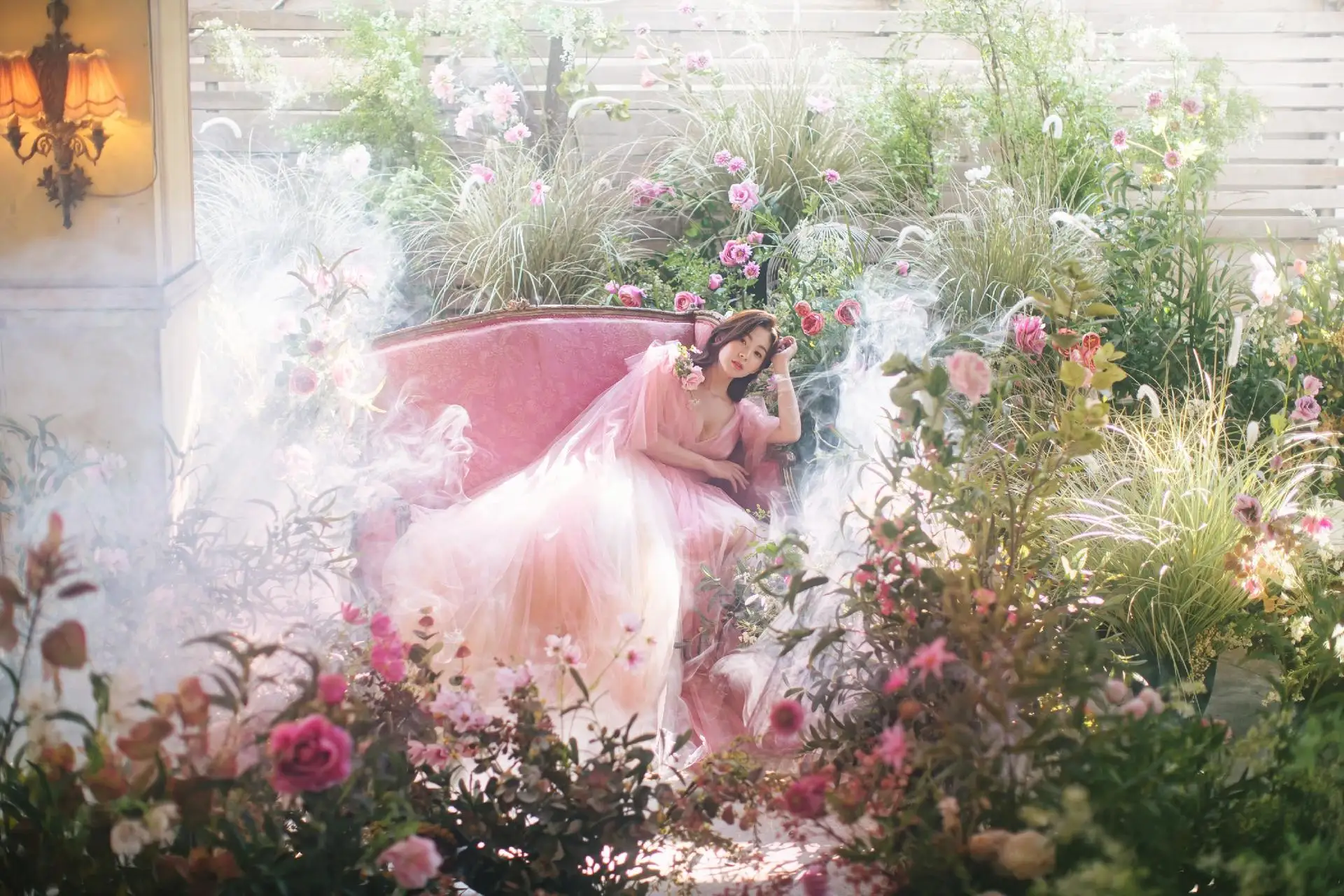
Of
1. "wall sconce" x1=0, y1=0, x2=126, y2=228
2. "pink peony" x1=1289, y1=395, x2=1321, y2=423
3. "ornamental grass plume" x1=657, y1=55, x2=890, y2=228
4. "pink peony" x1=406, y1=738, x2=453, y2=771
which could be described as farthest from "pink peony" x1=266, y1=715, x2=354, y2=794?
"ornamental grass plume" x1=657, y1=55, x2=890, y2=228

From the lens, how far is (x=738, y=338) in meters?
3.04

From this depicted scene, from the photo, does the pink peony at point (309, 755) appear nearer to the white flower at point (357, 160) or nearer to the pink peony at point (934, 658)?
the pink peony at point (934, 658)

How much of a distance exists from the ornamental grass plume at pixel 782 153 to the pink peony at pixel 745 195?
17 centimetres

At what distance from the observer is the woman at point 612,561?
262cm

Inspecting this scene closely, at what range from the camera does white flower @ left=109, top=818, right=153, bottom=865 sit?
121 centimetres

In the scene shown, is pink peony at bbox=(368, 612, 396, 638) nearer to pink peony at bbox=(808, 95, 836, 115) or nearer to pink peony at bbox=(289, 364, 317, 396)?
pink peony at bbox=(289, 364, 317, 396)

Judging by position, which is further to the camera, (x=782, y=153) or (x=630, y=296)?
(x=782, y=153)

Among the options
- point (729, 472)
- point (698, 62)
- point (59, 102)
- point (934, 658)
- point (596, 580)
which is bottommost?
point (596, 580)

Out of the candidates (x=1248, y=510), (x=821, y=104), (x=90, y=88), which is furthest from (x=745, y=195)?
(x=90, y=88)

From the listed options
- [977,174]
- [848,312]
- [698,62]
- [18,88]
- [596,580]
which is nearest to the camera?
[18,88]

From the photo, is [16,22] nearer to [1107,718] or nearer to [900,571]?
[900,571]

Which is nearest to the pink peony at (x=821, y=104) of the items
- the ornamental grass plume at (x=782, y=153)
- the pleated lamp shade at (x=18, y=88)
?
the ornamental grass plume at (x=782, y=153)

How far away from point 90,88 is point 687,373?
1.48m

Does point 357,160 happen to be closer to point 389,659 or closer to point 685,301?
point 685,301
